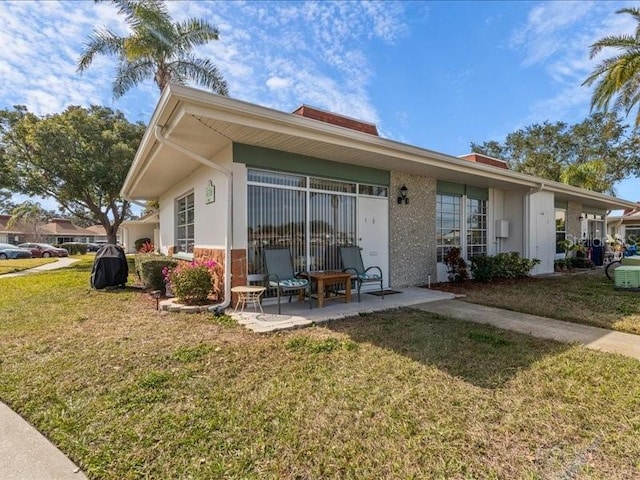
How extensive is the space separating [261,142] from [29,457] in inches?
203

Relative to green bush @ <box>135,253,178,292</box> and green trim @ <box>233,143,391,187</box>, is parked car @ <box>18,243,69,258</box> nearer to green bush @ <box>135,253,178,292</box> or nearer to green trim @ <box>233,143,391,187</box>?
green bush @ <box>135,253,178,292</box>

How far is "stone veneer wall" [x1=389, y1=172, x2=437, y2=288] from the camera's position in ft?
28.6

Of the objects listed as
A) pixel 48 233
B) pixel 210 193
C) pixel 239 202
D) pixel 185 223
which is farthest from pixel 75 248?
pixel 239 202

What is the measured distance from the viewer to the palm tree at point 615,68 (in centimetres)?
982

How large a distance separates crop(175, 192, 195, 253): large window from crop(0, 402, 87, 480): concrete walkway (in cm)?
733

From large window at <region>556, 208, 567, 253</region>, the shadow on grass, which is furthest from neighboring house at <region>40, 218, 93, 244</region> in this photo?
large window at <region>556, 208, 567, 253</region>

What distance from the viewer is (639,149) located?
2486cm

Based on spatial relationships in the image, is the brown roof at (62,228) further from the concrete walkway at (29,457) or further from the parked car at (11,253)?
the concrete walkway at (29,457)

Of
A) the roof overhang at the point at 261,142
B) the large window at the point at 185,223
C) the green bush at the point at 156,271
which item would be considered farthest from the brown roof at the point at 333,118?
the green bush at the point at 156,271

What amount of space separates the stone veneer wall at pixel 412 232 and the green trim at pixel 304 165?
2.35 feet

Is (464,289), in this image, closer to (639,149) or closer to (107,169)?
(107,169)

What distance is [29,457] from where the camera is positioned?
7.36 ft

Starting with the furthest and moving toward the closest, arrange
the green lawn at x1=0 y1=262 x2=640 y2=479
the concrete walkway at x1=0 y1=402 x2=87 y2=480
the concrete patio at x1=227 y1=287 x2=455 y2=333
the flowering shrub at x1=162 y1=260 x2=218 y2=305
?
1. the flowering shrub at x1=162 y1=260 x2=218 y2=305
2. the concrete patio at x1=227 y1=287 x2=455 y2=333
3. the green lawn at x1=0 y1=262 x2=640 y2=479
4. the concrete walkway at x1=0 y1=402 x2=87 y2=480

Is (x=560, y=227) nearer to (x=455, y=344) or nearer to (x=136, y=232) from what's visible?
(x=455, y=344)
